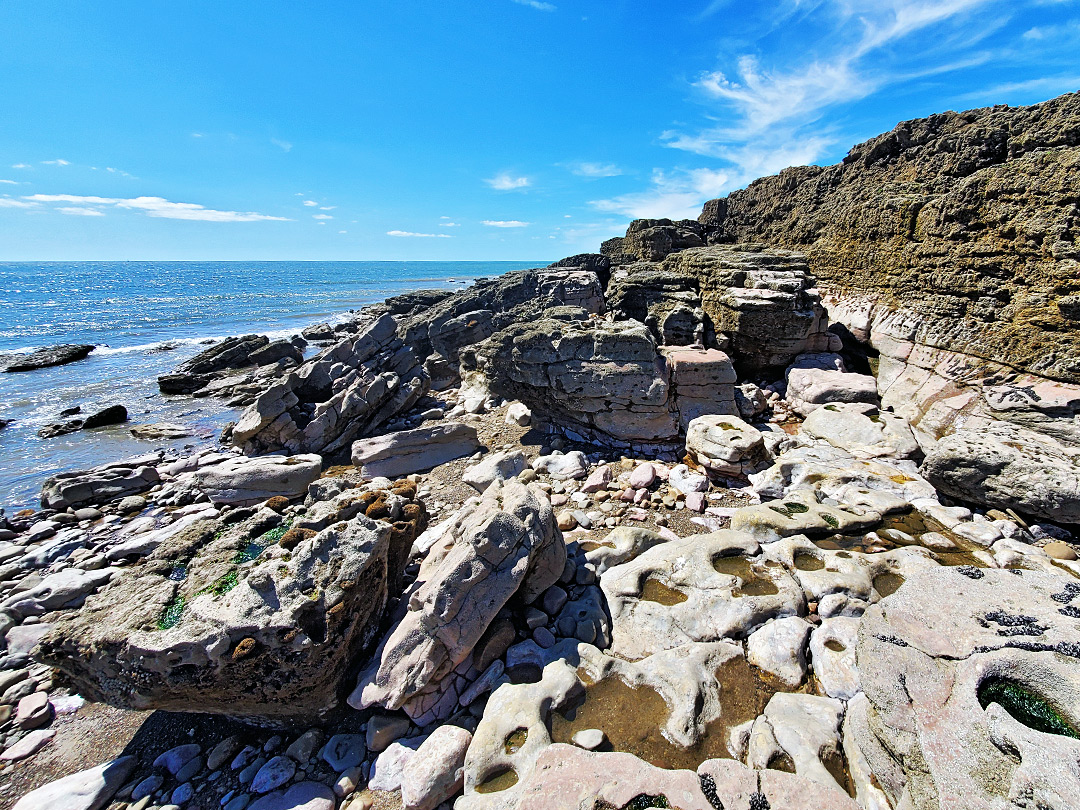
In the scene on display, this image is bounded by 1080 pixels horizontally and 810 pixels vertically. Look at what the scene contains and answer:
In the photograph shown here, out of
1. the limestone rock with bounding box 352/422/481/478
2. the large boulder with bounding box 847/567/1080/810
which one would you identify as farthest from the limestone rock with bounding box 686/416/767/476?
the limestone rock with bounding box 352/422/481/478

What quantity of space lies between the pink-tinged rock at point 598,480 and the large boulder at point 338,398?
7.70m

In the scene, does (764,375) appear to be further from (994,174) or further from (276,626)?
(276,626)

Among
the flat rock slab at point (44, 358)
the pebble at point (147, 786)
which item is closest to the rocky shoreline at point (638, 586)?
the pebble at point (147, 786)

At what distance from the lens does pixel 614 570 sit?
6.37 m

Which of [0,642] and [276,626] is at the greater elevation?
[276,626]

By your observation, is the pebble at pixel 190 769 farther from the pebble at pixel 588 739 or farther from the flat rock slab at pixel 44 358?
the flat rock slab at pixel 44 358

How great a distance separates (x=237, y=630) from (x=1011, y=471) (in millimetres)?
10765

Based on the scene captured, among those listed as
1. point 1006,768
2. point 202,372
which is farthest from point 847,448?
point 202,372

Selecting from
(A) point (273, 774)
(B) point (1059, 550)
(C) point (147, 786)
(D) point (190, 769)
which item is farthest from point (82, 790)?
(B) point (1059, 550)

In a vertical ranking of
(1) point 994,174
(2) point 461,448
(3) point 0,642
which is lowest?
(3) point 0,642

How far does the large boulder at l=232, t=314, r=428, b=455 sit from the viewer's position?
1249 cm

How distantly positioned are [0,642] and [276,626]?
5.86 m

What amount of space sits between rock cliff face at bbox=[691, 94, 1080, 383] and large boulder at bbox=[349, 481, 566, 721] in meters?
10.6

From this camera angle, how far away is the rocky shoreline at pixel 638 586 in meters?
3.76
